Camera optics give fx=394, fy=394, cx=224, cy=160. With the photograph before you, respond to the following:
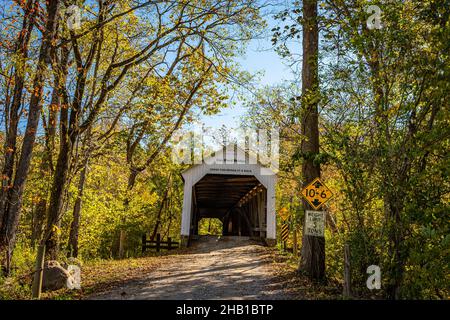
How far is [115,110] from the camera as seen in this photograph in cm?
1224

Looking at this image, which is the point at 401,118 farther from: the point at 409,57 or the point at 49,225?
the point at 49,225

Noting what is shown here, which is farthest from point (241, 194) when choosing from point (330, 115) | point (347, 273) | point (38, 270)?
point (38, 270)

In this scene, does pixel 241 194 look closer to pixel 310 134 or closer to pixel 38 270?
pixel 310 134

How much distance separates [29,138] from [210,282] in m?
4.88

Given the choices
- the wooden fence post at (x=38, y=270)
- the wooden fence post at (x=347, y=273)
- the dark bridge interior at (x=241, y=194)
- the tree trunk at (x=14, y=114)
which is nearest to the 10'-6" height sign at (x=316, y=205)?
the wooden fence post at (x=347, y=273)

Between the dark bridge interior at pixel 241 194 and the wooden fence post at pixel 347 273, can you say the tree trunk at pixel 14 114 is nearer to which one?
the wooden fence post at pixel 347 273

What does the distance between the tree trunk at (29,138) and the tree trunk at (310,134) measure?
5092mm

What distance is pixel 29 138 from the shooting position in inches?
331

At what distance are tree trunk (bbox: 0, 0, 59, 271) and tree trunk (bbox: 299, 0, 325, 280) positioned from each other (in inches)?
200

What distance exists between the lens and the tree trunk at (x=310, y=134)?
850 centimetres

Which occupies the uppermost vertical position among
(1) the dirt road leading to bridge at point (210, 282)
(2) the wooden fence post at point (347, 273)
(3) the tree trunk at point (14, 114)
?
(3) the tree trunk at point (14, 114)

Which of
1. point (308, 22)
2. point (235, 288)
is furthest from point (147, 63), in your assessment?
point (235, 288)

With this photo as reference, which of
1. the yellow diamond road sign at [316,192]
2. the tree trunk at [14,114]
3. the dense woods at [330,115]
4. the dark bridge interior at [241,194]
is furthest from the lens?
the dark bridge interior at [241,194]

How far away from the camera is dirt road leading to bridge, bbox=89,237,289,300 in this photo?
645 centimetres
